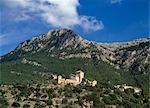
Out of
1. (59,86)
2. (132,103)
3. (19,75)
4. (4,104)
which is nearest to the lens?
(4,104)

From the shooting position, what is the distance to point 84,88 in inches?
3312

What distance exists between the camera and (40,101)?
76062mm

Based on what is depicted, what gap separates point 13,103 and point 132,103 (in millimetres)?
21867

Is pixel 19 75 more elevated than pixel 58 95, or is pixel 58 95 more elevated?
pixel 19 75

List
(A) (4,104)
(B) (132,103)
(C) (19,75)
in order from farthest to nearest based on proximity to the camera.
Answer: (C) (19,75), (B) (132,103), (A) (4,104)

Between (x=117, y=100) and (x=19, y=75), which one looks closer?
(x=117, y=100)

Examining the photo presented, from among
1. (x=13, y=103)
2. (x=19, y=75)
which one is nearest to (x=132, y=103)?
(x=13, y=103)

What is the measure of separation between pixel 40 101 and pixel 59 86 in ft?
33.5

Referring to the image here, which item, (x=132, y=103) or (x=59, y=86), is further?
(x=59, y=86)

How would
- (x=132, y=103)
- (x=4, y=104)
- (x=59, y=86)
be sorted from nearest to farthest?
(x=4, y=104) → (x=132, y=103) → (x=59, y=86)

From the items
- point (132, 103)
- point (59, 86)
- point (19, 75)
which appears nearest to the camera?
point (132, 103)

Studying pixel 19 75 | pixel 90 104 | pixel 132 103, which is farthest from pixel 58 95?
pixel 19 75

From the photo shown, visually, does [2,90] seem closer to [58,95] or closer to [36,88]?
[36,88]

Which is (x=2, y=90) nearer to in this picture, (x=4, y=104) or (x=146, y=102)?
(x=4, y=104)
